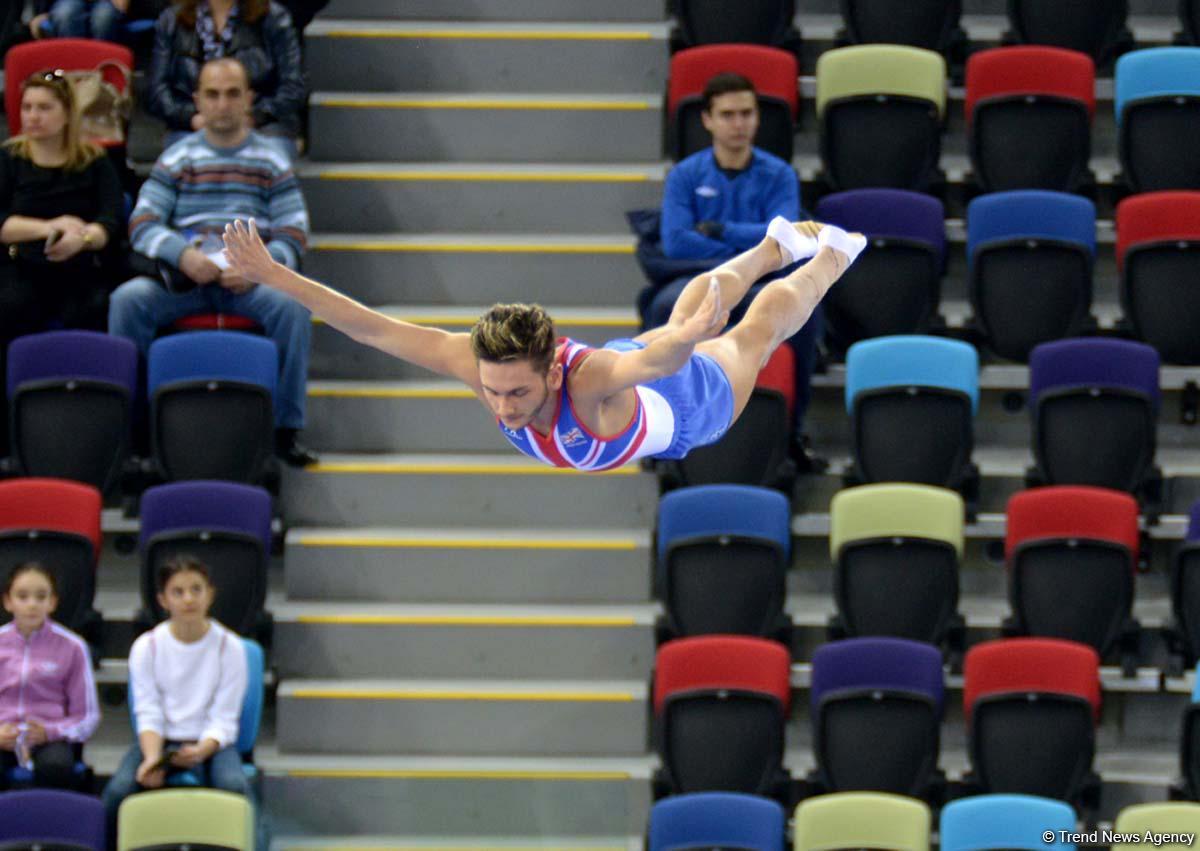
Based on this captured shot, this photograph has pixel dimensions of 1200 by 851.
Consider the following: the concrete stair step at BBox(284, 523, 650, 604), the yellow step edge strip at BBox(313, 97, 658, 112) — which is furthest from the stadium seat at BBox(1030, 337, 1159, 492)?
the yellow step edge strip at BBox(313, 97, 658, 112)

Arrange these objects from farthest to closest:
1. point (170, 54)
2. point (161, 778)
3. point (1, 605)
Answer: point (170, 54) → point (1, 605) → point (161, 778)

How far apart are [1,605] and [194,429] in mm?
1004

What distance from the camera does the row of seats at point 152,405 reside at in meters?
8.54

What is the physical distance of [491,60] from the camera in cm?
1022

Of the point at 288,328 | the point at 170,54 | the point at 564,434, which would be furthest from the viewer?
the point at 170,54

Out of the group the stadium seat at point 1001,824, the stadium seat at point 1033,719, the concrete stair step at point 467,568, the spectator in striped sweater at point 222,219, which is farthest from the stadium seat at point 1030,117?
the stadium seat at point 1001,824

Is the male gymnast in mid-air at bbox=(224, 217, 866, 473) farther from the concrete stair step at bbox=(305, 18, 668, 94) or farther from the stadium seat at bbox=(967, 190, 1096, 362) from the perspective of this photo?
the concrete stair step at bbox=(305, 18, 668, 94)

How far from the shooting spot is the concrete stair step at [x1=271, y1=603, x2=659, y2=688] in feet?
28.3

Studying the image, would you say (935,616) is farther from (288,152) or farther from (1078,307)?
(288,152)

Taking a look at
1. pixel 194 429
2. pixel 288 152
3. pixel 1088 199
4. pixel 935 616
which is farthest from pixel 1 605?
pixel 1088 199

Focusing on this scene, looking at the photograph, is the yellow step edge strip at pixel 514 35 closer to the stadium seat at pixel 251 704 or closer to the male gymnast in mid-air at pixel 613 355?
the stadium seat at pixel 251 704

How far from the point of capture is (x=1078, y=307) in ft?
29.8

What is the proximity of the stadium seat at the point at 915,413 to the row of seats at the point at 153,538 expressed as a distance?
2329mm

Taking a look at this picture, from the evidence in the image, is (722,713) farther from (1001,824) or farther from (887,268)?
(887,268)
